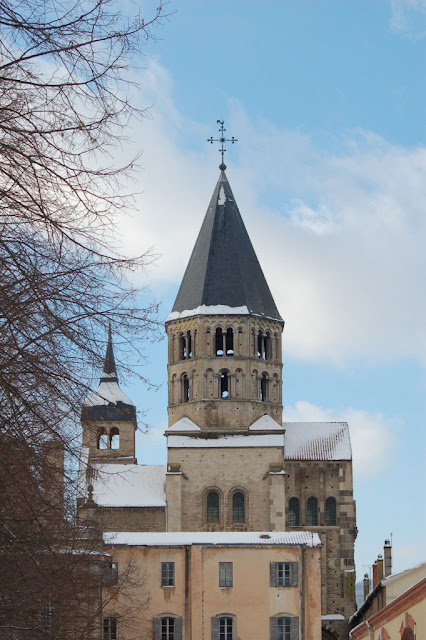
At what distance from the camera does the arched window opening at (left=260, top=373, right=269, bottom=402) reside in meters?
66.8

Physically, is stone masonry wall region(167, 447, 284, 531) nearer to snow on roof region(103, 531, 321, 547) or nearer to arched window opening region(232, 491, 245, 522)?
arched window opening region(232, 491, 245, 522)

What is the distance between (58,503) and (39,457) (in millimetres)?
1968

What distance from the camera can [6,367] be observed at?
10820mm

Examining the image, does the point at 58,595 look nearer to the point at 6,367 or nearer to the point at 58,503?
the point at 58,503

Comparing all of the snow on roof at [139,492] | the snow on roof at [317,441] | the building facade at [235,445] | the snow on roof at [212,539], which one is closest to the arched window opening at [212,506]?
the building facade at [235,445]

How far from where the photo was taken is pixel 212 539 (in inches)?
1924

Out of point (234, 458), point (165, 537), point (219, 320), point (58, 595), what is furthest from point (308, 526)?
point (58, 595)

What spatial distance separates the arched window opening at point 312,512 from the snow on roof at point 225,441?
3.80 metres

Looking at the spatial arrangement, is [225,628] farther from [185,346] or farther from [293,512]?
[185,346]

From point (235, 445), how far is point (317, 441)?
20.6 feet

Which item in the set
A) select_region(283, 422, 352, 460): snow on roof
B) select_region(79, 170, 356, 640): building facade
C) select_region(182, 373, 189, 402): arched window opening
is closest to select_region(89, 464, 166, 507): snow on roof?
select_region(79, 170, 356, 640): building facade

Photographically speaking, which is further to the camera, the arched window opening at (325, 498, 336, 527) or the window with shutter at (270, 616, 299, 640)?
the arched window opening at (325, 498, 336, 527)

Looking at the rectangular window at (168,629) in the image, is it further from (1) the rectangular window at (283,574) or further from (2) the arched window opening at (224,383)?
(2) the arched window opening at (224,383)

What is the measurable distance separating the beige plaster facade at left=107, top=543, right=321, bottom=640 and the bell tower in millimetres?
17603
